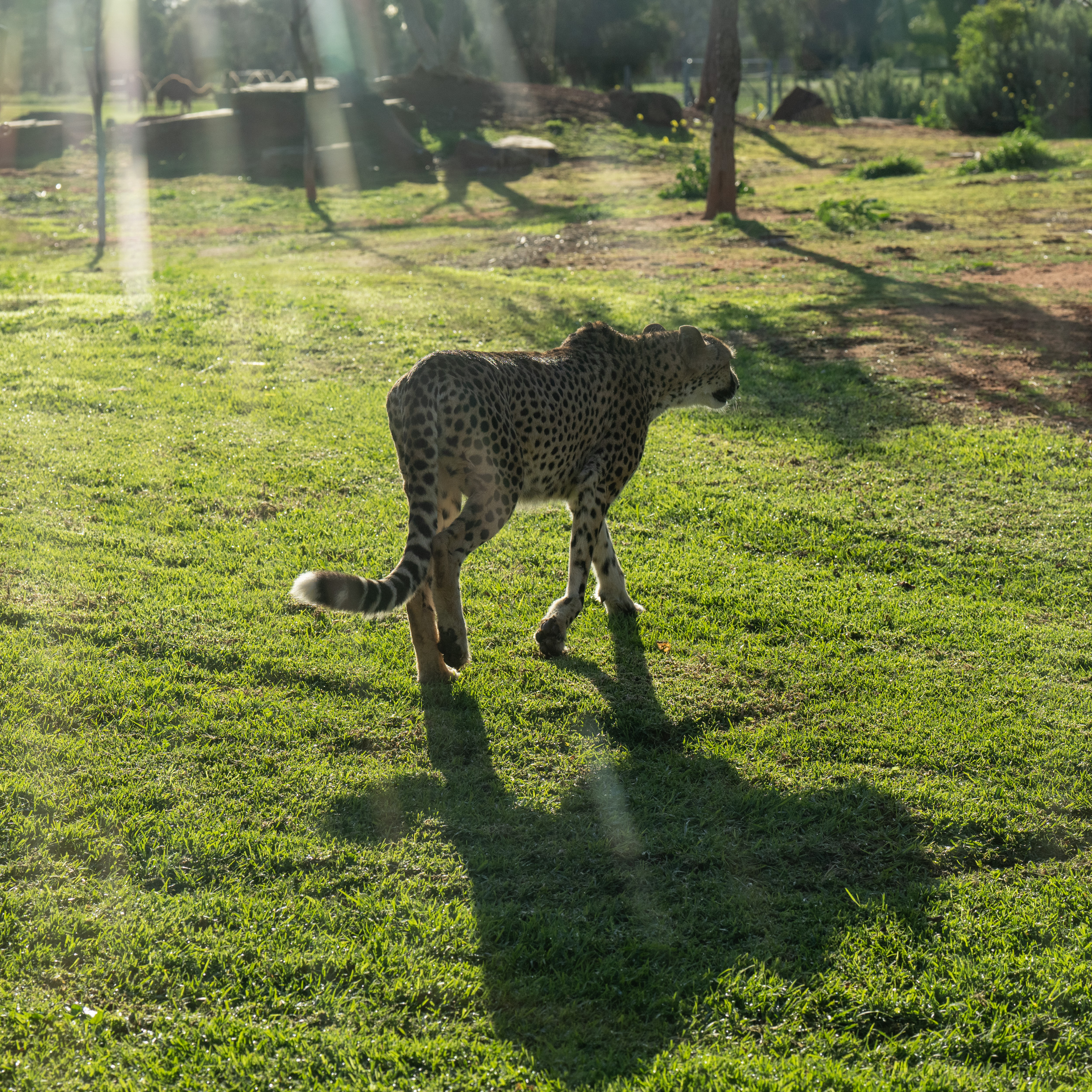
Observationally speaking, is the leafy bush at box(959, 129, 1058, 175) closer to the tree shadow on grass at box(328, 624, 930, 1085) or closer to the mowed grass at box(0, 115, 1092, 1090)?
the mowed grass at box(0, 115, 1092, 1090)

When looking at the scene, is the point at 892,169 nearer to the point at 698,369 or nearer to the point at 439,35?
the point at 439,35

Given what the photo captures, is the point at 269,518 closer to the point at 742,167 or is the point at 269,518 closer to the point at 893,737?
the point at 893,737

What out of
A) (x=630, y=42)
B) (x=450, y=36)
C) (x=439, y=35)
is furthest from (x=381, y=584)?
(x=630, y=42)

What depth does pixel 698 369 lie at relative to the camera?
7.19 meters

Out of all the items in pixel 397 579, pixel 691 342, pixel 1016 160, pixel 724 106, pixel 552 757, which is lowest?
pixel 552 757

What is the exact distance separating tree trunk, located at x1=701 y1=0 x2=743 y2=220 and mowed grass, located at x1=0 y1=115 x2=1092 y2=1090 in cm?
1124

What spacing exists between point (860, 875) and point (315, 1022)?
2.19 meters

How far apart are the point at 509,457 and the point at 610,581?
124cm

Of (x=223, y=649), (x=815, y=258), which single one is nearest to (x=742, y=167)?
(x=815, y=258)

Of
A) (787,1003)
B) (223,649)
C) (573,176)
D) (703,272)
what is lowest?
(787,1003)

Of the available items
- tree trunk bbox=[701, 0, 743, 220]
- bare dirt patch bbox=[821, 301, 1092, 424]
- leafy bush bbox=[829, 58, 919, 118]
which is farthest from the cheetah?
leafy bush bbox=[829, 58, 919, 118]

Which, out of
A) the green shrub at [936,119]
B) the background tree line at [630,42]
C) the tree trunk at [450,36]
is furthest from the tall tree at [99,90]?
the green shrub at [936,119]

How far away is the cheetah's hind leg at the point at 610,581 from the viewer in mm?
6594

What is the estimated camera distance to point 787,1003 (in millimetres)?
3752
